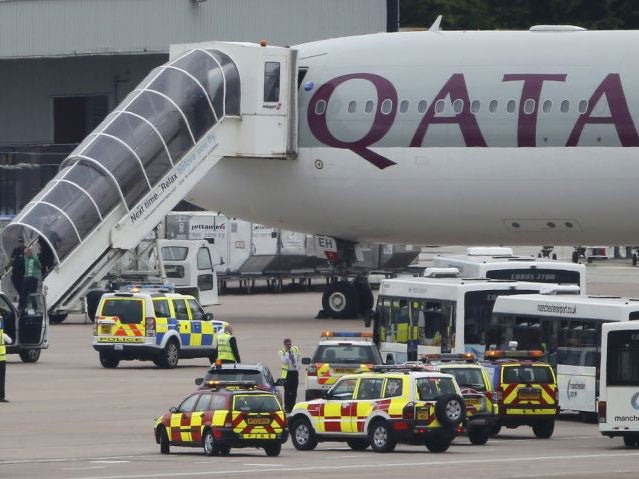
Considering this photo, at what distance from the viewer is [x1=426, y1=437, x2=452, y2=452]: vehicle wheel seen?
30.2 m

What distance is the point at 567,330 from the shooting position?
37312 mm

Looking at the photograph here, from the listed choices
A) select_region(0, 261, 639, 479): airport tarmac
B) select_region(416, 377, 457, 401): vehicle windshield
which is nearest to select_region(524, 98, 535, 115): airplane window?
select_region(0, 261, 639, 479): airport tarmac

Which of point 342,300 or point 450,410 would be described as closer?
point 450,410

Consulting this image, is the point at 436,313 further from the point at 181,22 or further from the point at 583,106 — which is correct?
the point at 181,22

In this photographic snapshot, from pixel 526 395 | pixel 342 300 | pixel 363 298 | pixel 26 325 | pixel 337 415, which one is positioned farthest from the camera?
pixel 342 300

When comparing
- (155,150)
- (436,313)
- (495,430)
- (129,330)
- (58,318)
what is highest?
(155,150)

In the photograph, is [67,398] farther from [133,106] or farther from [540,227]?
[540,227]

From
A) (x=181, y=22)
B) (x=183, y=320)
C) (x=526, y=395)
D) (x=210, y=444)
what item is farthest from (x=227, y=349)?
(x=181, y=22)

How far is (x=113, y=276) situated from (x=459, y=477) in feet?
126

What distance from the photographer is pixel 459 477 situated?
25.8 metres

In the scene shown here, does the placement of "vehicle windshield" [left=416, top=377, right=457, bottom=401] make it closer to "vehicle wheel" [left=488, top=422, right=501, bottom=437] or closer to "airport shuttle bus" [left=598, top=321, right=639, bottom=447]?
"airport shuttle bus" [left=598, top=321, right=639, bottom=447]

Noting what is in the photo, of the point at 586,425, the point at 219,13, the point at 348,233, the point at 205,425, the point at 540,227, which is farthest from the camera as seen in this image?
the point at 219,13

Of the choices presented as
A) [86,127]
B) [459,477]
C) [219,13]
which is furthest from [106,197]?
[86,127]

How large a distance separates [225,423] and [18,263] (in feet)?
57.5
